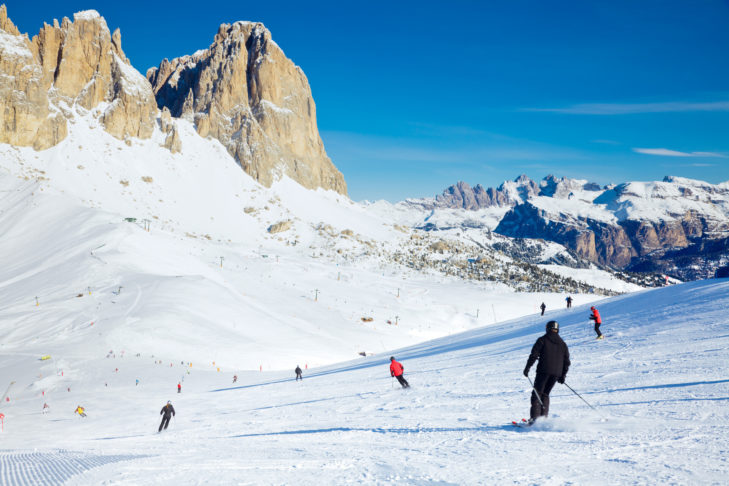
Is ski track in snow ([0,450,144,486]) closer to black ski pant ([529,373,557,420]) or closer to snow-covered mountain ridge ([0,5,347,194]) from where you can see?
black ski pant ([529,373,557,420])

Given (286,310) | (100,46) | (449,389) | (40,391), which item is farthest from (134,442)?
(100,46)

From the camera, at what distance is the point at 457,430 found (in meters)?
9.12

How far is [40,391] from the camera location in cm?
3081

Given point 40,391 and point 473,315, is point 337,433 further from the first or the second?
point 473,315

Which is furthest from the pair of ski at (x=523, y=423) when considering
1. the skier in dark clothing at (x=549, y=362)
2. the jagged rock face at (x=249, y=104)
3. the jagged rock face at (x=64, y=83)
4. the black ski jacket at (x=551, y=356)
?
the jagged rock face at (x=249, y=104)

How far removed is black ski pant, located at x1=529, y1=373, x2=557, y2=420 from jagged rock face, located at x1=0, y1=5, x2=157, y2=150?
159838 millimetres

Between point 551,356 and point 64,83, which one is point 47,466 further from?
point 64,83

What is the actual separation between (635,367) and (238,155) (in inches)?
6878

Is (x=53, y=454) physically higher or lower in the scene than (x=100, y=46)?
lower

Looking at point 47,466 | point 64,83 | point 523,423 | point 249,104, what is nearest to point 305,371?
point 47,466

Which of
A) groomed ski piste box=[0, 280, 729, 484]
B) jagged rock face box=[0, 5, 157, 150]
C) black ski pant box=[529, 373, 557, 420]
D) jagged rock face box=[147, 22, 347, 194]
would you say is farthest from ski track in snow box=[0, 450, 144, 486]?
jagged rock face box=[147, 22, 347, 194]

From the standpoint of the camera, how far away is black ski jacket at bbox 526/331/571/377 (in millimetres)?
8398

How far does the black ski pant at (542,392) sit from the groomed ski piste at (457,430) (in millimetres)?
269

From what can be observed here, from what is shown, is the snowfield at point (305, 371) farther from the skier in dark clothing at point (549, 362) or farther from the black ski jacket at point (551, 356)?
the black ski jacket at point (551, 356)
